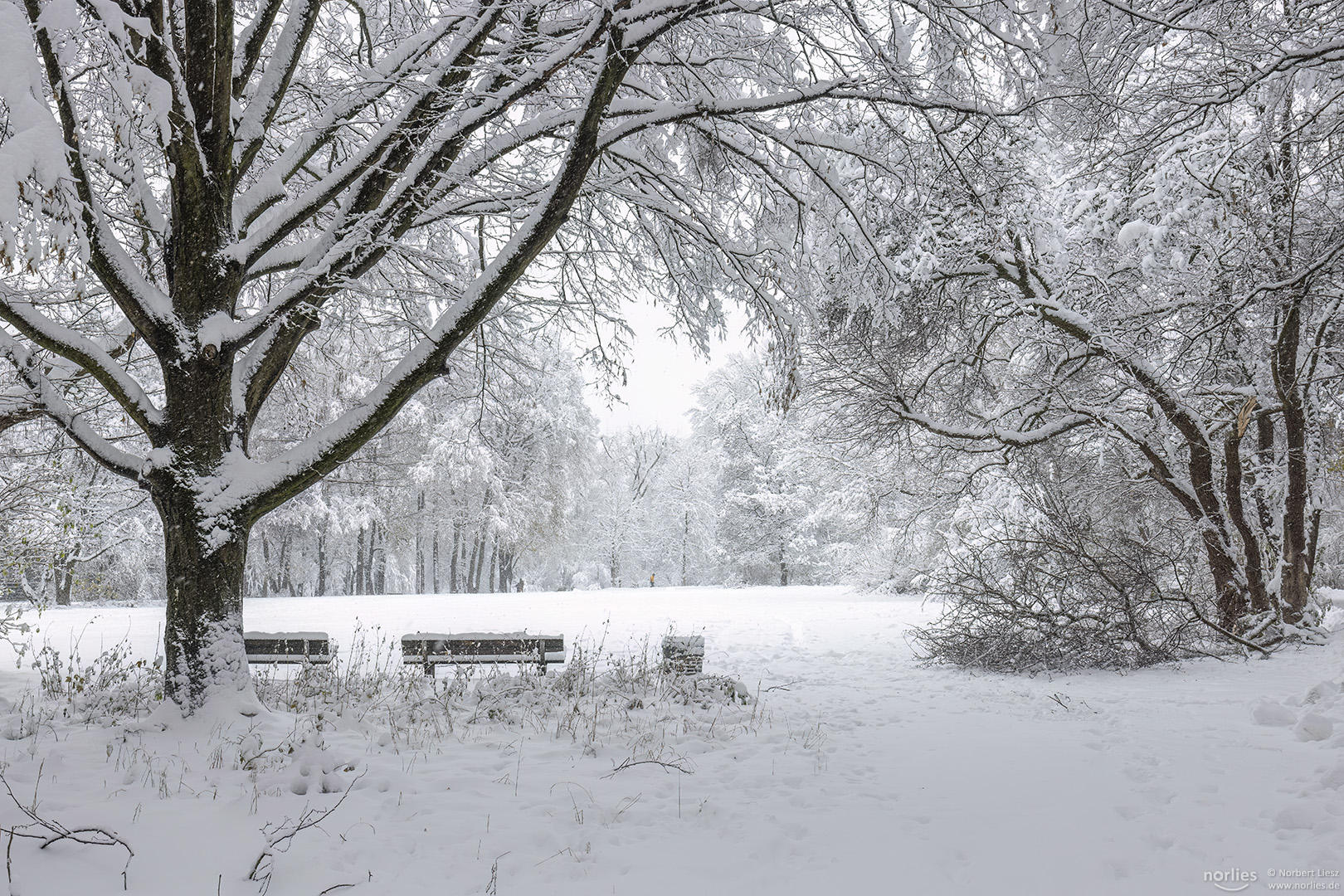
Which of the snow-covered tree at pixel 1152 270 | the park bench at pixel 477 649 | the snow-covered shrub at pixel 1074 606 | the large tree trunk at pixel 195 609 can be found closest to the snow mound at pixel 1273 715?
the snow-covered shrub at pixel 1074 606

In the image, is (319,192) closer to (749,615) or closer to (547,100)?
(547,100)

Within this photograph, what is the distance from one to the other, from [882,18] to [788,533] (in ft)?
94.8

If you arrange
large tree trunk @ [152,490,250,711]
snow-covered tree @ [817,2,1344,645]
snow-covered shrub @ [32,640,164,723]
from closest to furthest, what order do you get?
large tree trunk @ [152,490,250,711], snow-covered shrub @ [32,640,164,723], snow-covered tree @ [817,2,1344,645]

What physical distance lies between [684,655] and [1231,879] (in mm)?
5023

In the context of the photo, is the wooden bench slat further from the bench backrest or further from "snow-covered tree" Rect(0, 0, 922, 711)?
"snow-covered tree" Rect(0, 0, 922, 711)

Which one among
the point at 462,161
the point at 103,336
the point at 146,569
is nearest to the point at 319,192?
the point at 462,161

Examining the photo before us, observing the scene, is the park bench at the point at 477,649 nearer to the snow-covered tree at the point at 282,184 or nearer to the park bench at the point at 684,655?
the park bench at the point at 684,655

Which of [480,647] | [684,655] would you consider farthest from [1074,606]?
[480,647]

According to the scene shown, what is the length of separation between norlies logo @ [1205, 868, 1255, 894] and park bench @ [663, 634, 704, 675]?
475 centimetres

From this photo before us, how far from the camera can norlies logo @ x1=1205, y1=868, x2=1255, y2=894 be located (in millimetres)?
3137

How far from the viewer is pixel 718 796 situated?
425cm

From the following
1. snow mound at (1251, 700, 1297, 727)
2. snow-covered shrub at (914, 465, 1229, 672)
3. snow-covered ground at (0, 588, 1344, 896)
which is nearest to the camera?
snow-covered ground at (0, 588, 1344, 896)

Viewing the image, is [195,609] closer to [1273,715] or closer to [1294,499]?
Answer: [1273,715]

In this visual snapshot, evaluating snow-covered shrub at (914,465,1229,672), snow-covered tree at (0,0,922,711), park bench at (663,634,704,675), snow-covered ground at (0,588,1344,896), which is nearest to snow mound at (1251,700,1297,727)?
snow-covered ground at (0,588,1344,896)
